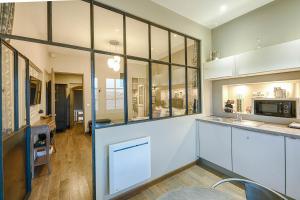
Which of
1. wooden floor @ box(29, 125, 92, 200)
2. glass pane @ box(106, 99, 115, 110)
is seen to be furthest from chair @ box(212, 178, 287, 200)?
glass pane @ box(106, 99, 115, 110)

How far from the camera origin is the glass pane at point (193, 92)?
3.18 m

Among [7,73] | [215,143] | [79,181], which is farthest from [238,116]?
[7,73]

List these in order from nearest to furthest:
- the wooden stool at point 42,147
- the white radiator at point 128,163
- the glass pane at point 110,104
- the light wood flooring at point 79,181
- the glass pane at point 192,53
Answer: the white radiator at point 128,163 < the light wood flooring at point 79,181 < the wooden stool at point 42,147 < the glass pane at point 192,53 < the glass pane at point 110,104

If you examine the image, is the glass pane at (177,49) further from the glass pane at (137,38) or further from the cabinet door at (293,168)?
the cabinet door at (293,168)

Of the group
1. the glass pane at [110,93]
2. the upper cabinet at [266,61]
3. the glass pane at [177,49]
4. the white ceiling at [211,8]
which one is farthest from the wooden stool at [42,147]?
the upper cabinet at [266,61]

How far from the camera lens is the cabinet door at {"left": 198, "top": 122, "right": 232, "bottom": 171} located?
2592 millimetres

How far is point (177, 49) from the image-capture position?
9.90 ft

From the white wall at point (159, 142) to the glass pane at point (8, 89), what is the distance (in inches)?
39.2

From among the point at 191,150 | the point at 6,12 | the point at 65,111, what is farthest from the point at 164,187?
the point at 65,111

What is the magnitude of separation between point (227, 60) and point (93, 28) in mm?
2437

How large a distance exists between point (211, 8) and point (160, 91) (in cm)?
176

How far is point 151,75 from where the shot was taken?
2549 mm

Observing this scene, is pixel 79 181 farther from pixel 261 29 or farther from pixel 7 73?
pixel 261 29

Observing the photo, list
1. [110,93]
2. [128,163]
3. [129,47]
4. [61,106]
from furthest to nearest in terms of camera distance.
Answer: [61,106] < [110,93] < [129,47] < [128,163]
